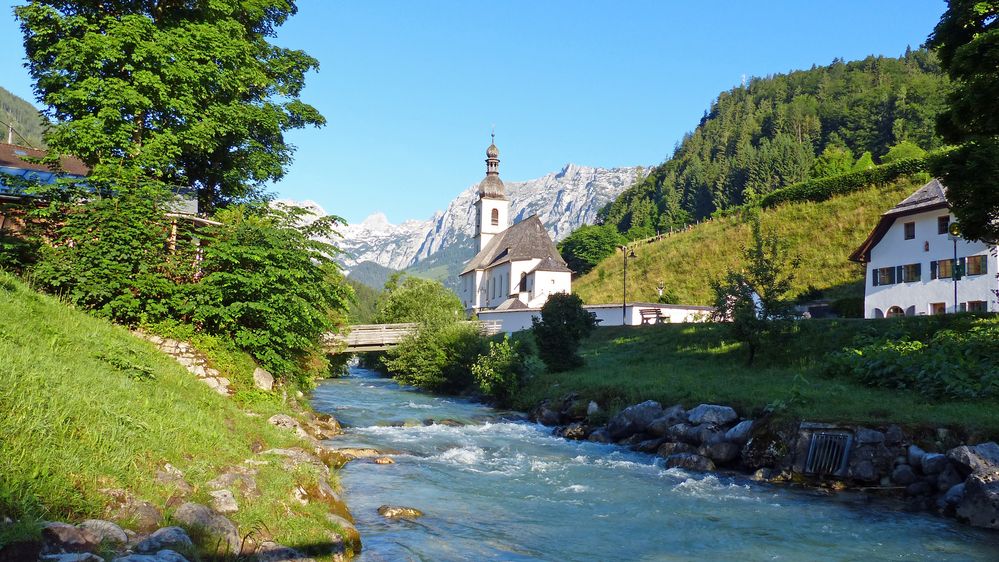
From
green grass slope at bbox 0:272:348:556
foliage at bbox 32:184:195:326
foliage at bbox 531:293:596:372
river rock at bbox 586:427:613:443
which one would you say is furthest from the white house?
green grass slope at bbox 0:272:348:556

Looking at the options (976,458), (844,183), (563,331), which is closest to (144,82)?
(563,331)

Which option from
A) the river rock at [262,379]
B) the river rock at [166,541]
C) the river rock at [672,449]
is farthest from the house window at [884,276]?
the river rock at [166,541]

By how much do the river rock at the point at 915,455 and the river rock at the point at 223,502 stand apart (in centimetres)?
1394

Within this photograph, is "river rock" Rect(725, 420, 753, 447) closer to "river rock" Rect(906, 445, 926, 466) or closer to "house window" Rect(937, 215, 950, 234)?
"river rock" Rect(906, 445, 926, 466)

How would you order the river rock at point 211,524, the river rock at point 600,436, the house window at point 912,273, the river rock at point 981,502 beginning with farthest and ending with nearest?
the house window at point 912,273
the river rock at point 600,436
the river rock at point 981,502
the river rock at point 211,524

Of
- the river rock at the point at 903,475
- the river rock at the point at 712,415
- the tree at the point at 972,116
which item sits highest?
the tree at the point at 972,116

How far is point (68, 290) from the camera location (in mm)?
15617

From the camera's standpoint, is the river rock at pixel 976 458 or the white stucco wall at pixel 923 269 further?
the white stucco wall at pixel 923 269

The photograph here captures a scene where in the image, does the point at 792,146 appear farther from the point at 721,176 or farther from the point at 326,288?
the point at 326,288

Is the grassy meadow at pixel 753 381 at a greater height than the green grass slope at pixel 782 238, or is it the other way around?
the green grass slope at pixel 782 238

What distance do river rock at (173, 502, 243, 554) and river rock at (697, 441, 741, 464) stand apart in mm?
13302

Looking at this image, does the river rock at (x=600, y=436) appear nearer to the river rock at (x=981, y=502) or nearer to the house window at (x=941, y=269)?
the river rock at (x=981, y=502)

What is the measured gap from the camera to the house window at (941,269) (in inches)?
1483

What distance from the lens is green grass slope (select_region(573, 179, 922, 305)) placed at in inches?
2295
